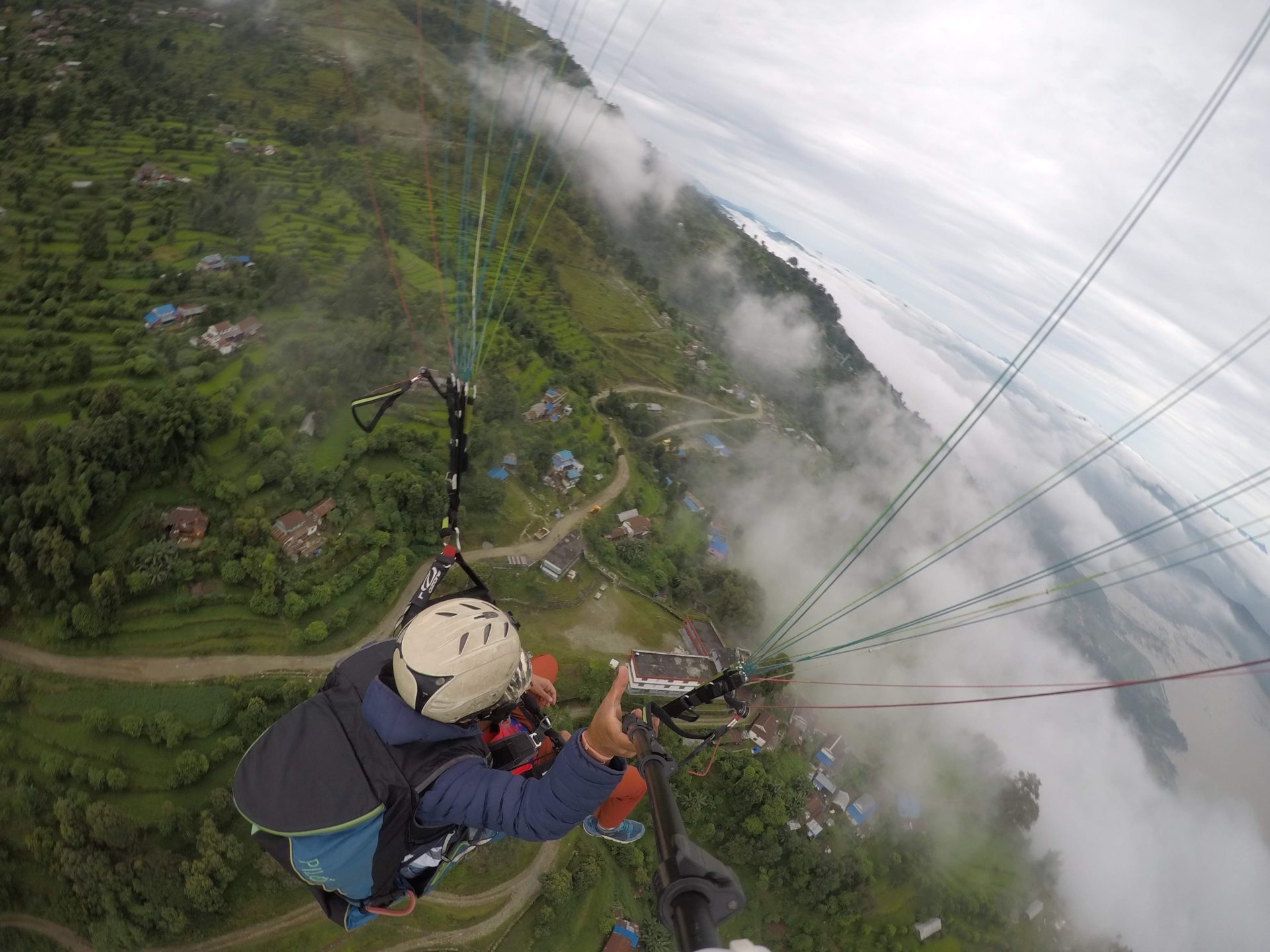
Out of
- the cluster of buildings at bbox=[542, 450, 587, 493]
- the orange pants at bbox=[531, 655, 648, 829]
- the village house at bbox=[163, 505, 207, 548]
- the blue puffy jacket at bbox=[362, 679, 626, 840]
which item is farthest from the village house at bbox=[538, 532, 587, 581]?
the blue puffy jacket at bbox=[362, 679, 626, 840]

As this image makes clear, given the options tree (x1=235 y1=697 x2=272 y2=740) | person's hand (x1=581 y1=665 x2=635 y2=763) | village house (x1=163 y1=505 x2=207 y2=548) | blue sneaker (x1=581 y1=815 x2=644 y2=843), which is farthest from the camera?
village house (x1=163 y1=505 x2=207 y2=548)

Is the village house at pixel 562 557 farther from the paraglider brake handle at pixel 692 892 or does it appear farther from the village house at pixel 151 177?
the village house at pixel 151 177

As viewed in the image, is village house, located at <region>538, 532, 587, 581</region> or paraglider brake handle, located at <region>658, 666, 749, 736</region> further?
village house, located at <region>538, 532, 587, 581</region>

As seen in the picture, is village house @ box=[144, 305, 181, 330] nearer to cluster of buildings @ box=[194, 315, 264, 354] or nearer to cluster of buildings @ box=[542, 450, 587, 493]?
cluster of buildings @ box=[194, 315, 264, 354]

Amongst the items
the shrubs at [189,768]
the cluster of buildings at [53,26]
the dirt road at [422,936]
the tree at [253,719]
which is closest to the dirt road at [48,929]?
the dirt road at [422,936]

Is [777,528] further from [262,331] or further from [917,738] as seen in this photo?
[262,331]

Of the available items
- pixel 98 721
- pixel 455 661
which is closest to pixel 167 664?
pixel 98 721

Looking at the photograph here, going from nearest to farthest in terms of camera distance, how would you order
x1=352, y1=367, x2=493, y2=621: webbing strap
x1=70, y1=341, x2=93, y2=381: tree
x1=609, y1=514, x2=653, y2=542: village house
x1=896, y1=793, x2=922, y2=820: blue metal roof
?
1. x1=352, y1=367, x2=493, y2=621: webbing strap
2. x1=70, y1=341, x2=93, y2=381: tree
3. x1=896, y1=793, x2=922, y2=820: blue metal roof
4. x1=609, y1=514, x2=653, y2=542: village house
